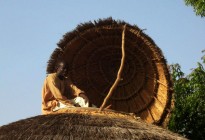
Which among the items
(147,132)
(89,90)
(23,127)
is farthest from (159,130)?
(89,90)

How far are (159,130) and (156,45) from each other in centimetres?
235

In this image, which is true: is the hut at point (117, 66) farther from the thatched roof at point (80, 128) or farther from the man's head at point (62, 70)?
the thatched roof at point (80, 128)

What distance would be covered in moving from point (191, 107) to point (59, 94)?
23.0 feet

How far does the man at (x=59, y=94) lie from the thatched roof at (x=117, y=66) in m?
0.59

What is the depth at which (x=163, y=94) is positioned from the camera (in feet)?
24.5

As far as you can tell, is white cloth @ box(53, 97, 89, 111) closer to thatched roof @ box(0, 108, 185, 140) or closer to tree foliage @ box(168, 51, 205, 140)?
thatched roof @ box(0, 108, 185, 140)

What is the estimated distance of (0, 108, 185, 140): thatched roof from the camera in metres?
4.68

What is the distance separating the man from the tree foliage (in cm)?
625

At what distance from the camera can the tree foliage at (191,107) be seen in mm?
12516

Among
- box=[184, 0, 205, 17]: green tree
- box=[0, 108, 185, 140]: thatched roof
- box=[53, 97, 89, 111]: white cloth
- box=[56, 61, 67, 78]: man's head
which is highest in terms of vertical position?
box=[184, 0, 205, 17]: green tree

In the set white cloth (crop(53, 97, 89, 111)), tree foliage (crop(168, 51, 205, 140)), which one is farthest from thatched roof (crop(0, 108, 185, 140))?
tree foliage (crop(168, 51, 205, 140))

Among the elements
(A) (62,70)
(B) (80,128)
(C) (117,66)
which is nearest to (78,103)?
(A) (62,70)

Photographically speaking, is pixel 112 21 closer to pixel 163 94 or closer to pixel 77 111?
pixel 163 94

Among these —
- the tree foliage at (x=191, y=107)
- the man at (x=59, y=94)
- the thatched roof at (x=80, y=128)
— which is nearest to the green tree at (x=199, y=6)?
the tree foliage at (x=191, y=107)
